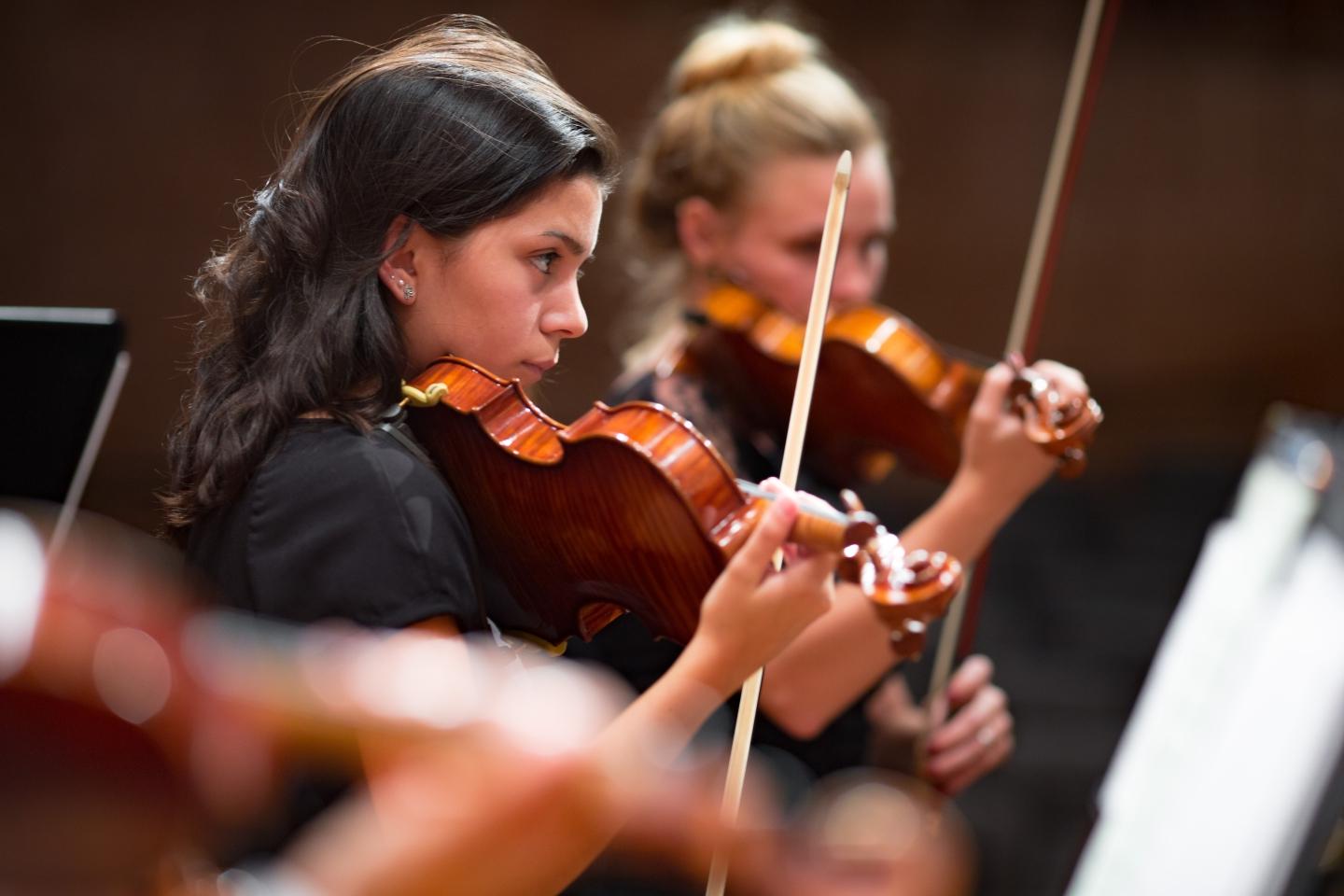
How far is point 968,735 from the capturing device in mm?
1578

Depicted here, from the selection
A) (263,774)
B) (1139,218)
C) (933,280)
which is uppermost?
(263,774)

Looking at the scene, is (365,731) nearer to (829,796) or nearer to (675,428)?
(829,796)

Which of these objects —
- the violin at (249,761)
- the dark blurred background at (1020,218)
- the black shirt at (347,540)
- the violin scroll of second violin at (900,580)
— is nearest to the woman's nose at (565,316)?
the black shirt at (347,540)

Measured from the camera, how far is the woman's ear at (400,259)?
950 millimetres

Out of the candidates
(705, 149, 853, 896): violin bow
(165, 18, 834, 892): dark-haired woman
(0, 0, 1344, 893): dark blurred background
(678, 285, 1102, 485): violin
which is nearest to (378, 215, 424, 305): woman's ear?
(165, 18, 834, 892): dark-haired woman

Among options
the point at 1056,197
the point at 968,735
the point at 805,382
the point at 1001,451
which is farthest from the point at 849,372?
the point at 805,382

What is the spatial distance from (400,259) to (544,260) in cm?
10

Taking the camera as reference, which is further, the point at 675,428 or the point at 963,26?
the point at 963,26

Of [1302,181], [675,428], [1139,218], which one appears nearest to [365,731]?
[675,428]

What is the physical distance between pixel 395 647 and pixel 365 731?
31 mm

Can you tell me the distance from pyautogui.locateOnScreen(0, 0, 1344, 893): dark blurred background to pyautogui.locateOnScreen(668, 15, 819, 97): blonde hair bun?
0.83 metres

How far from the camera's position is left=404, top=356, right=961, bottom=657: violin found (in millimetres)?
815

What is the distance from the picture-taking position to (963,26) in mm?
3646

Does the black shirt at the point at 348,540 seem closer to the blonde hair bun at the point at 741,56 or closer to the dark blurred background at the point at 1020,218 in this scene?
the blonde hair bun at the point at 741,56
